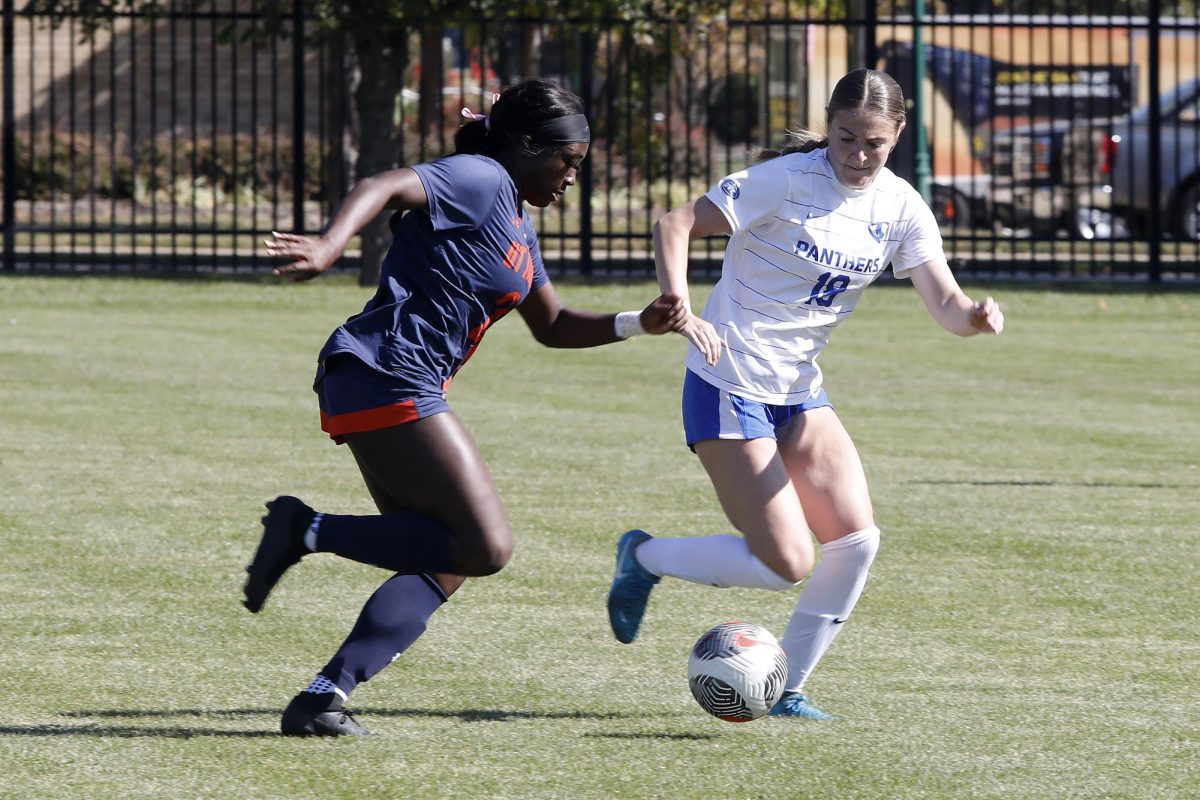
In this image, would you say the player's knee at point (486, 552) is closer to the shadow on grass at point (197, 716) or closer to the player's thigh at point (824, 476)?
the shadow on grass at point (197, 716)

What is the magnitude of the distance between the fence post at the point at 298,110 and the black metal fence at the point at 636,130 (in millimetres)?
33

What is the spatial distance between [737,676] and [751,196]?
130cm

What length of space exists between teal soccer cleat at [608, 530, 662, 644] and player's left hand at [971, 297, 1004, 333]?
1125 millimetres

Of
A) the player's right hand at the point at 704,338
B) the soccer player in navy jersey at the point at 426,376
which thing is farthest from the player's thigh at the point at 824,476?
the soccer player in navy jersey at the point at 426,376

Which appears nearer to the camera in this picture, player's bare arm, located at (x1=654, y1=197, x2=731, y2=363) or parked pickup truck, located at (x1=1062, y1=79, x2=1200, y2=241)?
player's bare arm, located at (x1=654, y1=197, x2=731, y2=363)

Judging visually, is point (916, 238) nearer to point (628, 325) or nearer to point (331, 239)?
point (628, 325)

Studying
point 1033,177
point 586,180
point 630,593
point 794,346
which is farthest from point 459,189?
point 1033,177

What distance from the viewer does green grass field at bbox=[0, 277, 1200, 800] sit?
187 inches

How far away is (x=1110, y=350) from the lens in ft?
49.7

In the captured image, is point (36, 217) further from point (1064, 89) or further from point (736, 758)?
point (736, 758)

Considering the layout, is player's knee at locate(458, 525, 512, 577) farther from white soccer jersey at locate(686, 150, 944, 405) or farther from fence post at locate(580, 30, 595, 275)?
fence post at locate(580, 30, 595, 275)

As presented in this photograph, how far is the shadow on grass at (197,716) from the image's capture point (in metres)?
4.96

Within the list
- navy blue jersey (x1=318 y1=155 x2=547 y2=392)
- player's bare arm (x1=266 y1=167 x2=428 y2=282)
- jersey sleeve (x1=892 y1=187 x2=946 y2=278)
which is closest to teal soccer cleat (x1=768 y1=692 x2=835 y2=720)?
jersey sleeve (x1=892 y1=187 x2=946 y2=278)

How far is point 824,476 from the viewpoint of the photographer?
5.28 m
